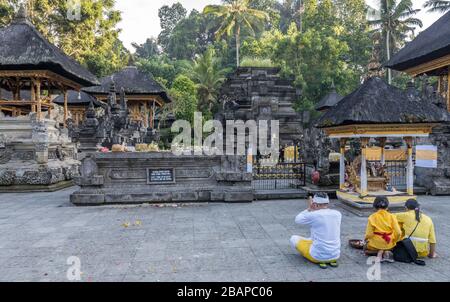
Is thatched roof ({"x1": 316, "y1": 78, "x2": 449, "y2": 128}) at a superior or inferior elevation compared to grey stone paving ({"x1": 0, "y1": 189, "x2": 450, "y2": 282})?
superior

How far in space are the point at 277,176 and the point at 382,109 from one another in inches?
241

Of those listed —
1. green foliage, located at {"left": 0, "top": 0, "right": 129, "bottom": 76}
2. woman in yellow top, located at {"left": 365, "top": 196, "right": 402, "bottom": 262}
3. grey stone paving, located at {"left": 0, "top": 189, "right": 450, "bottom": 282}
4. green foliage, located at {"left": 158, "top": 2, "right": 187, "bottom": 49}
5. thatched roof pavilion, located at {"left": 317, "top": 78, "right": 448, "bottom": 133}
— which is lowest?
grey stone paving, located at {"left": 0, "top": 189, "right": 450, "bottom": 282}

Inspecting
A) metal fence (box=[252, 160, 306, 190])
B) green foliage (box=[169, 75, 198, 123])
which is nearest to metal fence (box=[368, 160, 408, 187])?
metal fence (box=[252, 160, 306, 190])

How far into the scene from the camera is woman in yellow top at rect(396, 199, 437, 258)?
5.13 meters

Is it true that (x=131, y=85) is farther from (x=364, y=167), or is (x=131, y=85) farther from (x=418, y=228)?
(x=418, y=228)

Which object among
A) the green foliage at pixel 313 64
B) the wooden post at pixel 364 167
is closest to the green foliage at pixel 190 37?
the green foliage at pixel 313 64

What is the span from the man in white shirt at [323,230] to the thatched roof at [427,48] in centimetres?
1441

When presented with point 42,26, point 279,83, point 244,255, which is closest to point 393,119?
point 244,255

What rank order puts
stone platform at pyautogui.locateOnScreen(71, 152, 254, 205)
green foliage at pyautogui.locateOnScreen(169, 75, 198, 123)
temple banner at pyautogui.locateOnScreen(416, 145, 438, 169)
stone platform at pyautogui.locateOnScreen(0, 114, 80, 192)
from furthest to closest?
green foliage at pyautogui.locateOnScreen(169, 75, 198, 123)
stone platform at pyautogui.locateOnScreen(0, 114, 80, 192)
temple banner at pyautogui.locateOnScreen(416, 145, 438, 169)
stone platform at pyautogui.locateOnScreen(71, 152, 254, 205)

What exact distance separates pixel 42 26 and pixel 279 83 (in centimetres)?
2294

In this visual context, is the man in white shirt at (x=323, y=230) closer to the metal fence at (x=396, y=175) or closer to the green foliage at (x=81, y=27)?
the metal fence at (x=396, y=175)

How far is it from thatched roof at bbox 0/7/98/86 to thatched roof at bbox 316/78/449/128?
12.1m

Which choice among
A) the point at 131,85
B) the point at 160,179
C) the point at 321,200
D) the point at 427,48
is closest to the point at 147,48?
the point at 131,85

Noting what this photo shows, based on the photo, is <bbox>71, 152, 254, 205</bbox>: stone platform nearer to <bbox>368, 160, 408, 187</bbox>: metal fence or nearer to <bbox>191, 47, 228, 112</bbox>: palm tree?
<bbox>368, 160, 408, 187</bbox>: metal fence
